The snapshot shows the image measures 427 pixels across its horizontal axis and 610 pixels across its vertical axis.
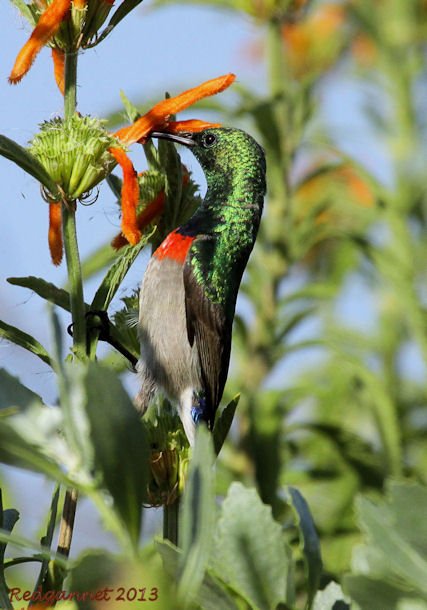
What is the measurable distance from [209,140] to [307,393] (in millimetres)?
733

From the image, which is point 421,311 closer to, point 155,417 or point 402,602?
point 155,417

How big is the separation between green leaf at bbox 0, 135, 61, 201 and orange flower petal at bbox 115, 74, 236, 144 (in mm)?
231

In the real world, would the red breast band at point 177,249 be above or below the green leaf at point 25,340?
above

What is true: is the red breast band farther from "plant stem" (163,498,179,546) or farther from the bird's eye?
"plant stem" (163,498,179,546)

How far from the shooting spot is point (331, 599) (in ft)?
2.47

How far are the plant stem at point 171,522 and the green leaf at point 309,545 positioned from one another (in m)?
0.21

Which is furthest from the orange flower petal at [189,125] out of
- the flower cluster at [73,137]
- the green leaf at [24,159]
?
the green leaf at [24,159]

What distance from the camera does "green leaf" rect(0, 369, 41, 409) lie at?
1.98 ft

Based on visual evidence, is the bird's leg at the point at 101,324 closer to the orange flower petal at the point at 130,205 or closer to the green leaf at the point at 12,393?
the orange flower petal at the point at 130,205

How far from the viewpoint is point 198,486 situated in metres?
0.54

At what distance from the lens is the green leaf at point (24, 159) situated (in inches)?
34.2

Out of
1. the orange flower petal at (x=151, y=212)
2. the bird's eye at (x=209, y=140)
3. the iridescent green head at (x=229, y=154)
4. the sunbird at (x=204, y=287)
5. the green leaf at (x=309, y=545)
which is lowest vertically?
the green leaf at (x=309, y=545)

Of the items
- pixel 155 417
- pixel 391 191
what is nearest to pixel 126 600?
pixel 155 417

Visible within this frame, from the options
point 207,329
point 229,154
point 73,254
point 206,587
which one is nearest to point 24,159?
point 73,254
